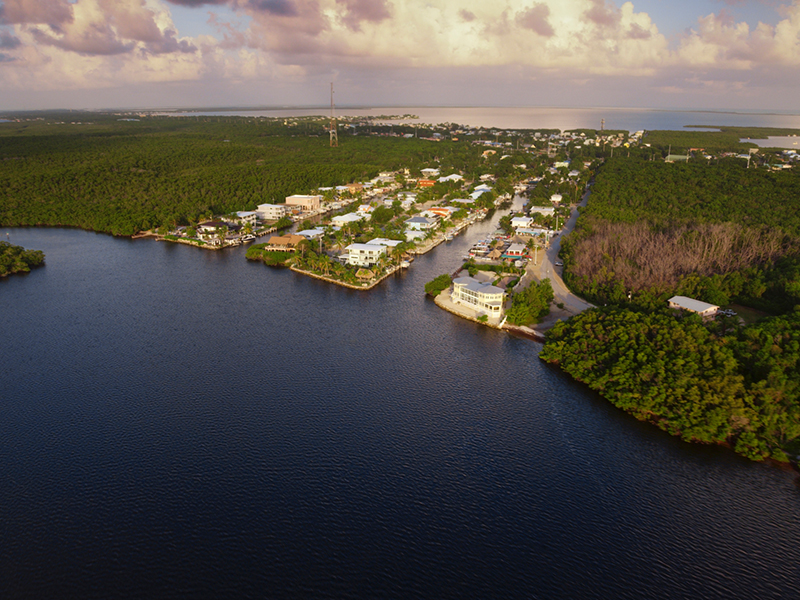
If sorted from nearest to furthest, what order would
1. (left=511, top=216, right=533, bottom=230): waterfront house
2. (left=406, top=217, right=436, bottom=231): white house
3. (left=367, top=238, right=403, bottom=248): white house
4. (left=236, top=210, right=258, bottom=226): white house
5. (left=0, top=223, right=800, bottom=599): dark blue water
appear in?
(left=0, top=223, right=800, bottom=599): dark blue water
(left=367, top=238, right=403, bottom=248): white house
(left=406, top=217, right=436, bottom=231): white house
(left=511, top=216, right=533, bottom=230): waterfront house
(left=236, top=210, right=258, bottom=226): white house

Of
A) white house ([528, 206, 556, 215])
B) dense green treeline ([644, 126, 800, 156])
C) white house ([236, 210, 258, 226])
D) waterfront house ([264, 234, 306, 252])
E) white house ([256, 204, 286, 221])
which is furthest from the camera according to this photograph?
dense green treeline ([644, 126, 800, 156])

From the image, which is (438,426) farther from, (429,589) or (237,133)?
(237,133)

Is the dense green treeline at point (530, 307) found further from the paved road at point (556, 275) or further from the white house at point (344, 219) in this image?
the white house at point (344, 219)

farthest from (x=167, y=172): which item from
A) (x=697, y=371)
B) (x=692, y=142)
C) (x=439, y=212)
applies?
(x=692, y=142)

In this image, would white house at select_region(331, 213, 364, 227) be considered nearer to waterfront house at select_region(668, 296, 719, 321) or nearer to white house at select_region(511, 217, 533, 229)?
white house at select_region(511, 217, 533, 229)

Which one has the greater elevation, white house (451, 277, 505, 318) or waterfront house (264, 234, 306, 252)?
waterfront house (264, 234, 306, 252)

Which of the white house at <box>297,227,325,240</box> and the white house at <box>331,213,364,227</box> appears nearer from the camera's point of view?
the white house at <box>297,227,325,240</box>

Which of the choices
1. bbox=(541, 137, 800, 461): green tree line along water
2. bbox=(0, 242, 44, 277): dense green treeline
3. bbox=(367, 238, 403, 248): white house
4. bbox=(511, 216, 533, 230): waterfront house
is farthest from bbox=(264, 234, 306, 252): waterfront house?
bbox=(541, 137, 800, 461): green tree line along water
